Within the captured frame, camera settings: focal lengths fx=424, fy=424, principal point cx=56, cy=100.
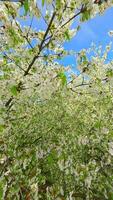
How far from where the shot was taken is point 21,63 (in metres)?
8.89

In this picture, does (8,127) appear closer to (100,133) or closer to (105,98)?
(100,133)

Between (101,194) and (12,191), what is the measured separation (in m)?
1.21

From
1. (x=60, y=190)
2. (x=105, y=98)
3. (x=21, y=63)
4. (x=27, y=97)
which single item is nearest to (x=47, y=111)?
(x=27, y=97)

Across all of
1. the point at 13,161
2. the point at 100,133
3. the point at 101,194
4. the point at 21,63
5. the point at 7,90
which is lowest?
the point at 101,194

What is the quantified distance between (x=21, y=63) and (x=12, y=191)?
195 inches

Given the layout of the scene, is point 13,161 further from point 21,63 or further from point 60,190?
point 21,63

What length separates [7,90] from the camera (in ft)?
24.1

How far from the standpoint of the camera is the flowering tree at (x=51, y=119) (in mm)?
4488

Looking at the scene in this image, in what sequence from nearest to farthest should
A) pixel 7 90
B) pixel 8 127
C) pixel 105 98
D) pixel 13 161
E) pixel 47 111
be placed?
pixel 13 161 < pixel 8 127 < pixel 7 90 < pixel 47 111 < pixel 105 98

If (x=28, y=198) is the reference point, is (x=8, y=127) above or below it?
above

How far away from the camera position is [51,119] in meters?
7.61

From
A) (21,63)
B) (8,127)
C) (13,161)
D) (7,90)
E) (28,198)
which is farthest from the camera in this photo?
(21,63)

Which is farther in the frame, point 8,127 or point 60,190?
point 8,127

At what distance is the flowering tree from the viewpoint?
4488 millimetres
